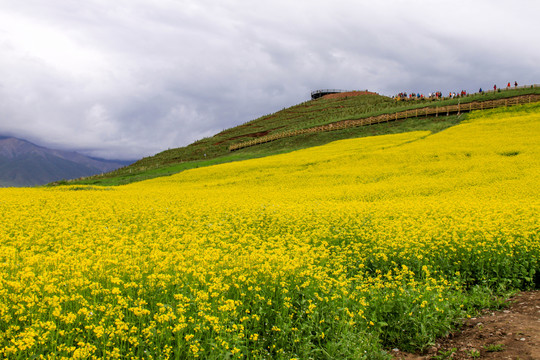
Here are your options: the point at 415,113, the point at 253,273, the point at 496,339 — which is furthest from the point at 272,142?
the point at 496,339

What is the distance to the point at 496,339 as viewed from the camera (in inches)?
252

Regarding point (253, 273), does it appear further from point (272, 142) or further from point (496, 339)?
point (272, 142)

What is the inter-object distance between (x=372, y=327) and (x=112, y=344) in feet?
15.0

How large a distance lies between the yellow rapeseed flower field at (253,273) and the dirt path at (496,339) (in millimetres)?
305

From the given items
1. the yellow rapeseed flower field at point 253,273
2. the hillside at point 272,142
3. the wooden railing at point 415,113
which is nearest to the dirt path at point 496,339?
the yellow rapeseed flower field at point 253,273

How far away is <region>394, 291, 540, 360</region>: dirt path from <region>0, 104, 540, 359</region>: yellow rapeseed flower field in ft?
1.00

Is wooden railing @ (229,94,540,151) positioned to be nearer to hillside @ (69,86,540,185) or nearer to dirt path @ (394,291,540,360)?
hillside @ (69,86,540,185)

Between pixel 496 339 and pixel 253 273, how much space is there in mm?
Result: 4466

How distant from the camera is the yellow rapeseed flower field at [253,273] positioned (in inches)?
200

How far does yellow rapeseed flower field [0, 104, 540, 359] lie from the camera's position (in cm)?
508

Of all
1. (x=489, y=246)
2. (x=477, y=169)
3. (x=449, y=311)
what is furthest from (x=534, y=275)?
(x=477, y=169)

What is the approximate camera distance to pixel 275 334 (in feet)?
19.3

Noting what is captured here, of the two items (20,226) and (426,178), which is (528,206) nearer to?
(426,178)

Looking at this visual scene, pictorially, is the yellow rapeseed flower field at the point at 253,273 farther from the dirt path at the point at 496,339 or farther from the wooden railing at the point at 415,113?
the wooden railing at the point at 415,113
